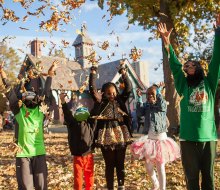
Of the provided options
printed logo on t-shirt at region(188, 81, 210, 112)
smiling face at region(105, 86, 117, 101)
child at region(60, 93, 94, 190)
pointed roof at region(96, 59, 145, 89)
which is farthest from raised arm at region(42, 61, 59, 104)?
A: pointed roof at region(96, 59, 145, 89)

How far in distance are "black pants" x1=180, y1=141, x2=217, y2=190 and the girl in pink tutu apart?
A: 184 centimetres

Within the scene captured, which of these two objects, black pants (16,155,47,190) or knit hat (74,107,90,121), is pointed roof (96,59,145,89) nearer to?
knit hat (74,107,90,121)

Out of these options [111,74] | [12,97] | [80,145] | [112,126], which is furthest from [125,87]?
[111,74]

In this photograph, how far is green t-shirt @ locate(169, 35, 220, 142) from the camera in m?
4.84

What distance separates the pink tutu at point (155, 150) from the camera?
22.1 ft

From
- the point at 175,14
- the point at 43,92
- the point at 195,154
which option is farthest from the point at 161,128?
the point at 175,14

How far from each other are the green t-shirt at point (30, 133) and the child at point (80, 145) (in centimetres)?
67

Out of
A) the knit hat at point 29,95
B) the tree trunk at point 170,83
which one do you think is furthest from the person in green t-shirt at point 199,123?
the tree trunk at point 170,83

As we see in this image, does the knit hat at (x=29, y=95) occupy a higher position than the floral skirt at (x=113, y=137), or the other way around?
the knit hat at (x=29, y=95)

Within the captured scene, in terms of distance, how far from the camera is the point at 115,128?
650 cm

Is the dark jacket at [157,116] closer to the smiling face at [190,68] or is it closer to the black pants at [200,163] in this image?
the smiling face at [190,68]

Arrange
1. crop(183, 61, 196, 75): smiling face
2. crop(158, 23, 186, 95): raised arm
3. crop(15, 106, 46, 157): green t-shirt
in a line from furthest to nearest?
crop(15, 106, 46, 157): green t-shirt
crop(158, 23, 186, 95): raised arm
crop(183, 61, 196, 75): smiling face

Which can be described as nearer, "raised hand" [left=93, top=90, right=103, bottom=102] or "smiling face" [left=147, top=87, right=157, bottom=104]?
"raised hand" [left=93, top=90, right=103, bottom=102]

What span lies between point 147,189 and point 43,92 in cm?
317
